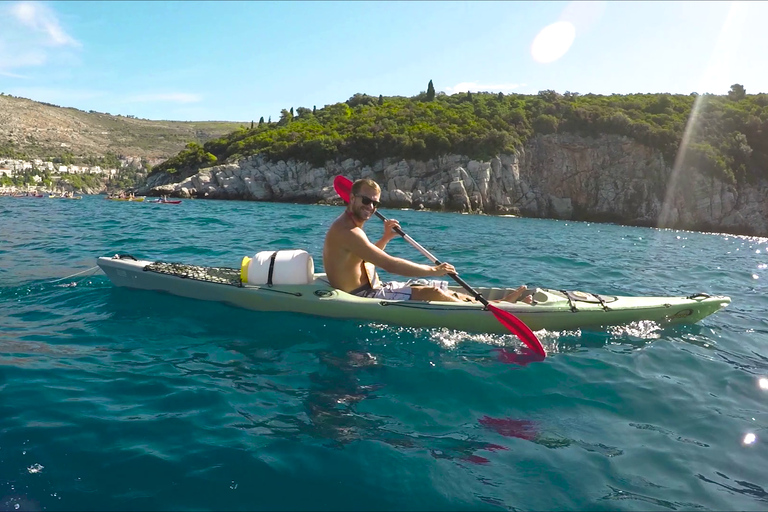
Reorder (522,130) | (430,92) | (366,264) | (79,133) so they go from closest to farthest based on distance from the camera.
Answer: (366,264) < (522,130) < (430,92) < (79,133)

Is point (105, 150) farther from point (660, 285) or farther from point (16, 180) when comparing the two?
point (660, 285)

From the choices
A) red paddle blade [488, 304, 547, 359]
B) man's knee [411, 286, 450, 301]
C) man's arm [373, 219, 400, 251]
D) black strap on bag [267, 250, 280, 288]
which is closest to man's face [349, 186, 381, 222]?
man's arm [373, 219, 400, 251]

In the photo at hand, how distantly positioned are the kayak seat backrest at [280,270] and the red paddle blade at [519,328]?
2339 mm

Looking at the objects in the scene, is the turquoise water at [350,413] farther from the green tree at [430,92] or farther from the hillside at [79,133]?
the hillside at [79,133]

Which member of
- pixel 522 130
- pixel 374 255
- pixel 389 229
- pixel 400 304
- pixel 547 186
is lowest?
pixel 400 304

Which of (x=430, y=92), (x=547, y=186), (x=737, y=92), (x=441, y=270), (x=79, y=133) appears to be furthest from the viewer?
(x=79, y=133)

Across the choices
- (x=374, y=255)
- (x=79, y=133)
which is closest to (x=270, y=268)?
(x=374, y=255)

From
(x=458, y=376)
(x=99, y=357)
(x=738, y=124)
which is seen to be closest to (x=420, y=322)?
(x=458, y=376)

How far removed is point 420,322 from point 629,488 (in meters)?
3.15

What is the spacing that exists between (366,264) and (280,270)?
110cm

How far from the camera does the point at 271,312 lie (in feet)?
20.2

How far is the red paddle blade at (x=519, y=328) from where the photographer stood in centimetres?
533

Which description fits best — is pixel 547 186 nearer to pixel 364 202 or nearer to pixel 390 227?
pixel 390 227

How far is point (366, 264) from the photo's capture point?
629 centimetres
